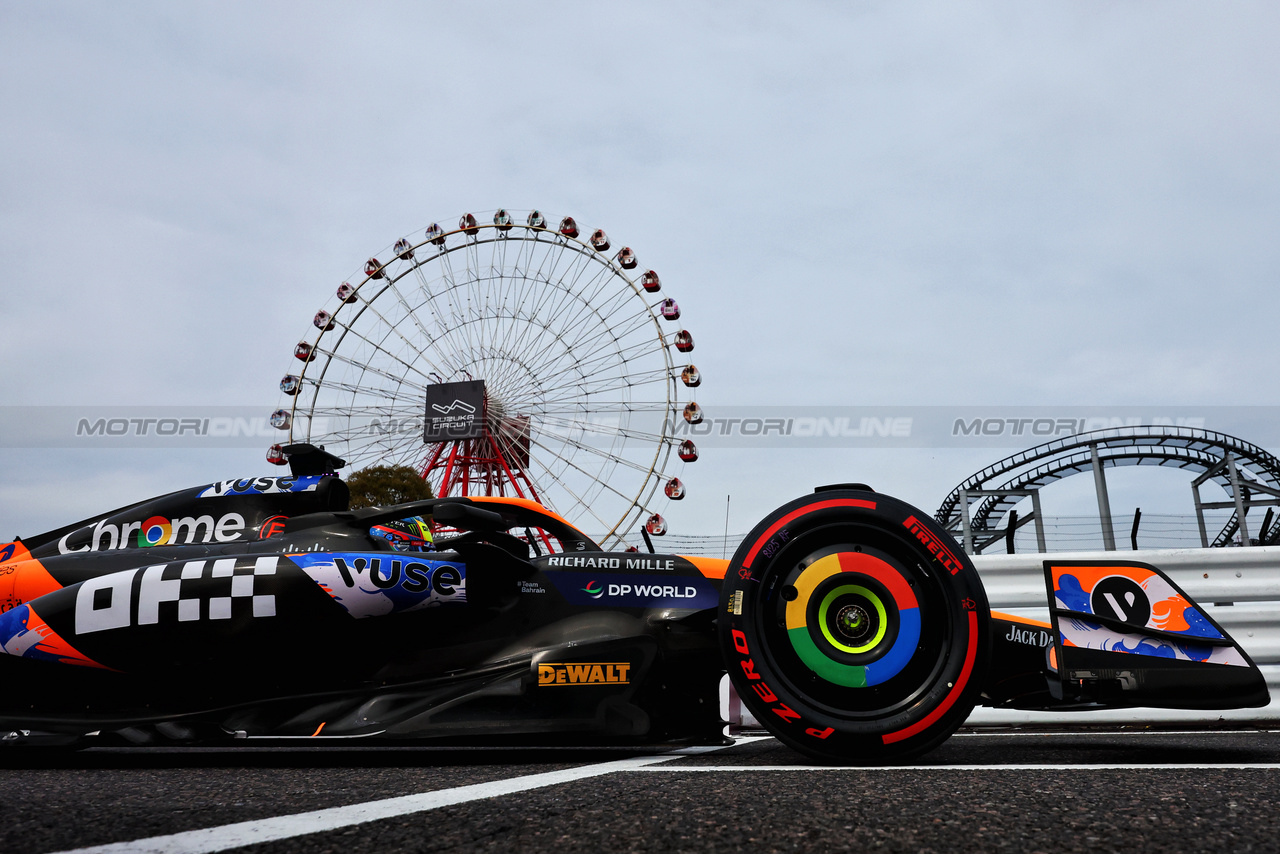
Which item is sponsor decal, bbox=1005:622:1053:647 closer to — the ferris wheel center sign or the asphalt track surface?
the asphalt track surface

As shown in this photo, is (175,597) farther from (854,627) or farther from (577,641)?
(854,627)

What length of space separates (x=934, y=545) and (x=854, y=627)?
13.2 inches

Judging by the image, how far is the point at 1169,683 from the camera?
271cm

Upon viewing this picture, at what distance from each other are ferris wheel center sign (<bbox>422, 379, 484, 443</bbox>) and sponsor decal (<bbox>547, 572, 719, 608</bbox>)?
62.0 feet

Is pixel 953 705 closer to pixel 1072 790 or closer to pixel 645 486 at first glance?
pixel 1072 790

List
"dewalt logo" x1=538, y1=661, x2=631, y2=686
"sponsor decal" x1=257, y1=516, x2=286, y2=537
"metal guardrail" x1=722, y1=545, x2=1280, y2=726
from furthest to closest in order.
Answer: "metal guardrail" x1=722, y1=545, x2=1280, y2=726 < "sponsor decal" x1=257, y1=516, x2=286, y2=537 < "dewalt logo" x1=538, y1=661, x2=631, y2=686

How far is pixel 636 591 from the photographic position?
10.6 ft

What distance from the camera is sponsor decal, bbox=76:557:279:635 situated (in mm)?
3305

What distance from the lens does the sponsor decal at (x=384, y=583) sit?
3.30 metres

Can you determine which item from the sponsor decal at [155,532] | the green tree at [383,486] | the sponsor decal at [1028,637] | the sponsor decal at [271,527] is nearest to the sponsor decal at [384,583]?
the sponsor decal at [271,527]

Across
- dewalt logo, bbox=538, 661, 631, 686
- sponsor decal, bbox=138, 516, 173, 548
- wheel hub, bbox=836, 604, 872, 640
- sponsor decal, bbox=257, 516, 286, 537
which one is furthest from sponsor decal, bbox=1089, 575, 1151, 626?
sponsor decal, bbox=138, 516, 173, 548

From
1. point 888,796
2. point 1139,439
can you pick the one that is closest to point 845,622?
point 888,796

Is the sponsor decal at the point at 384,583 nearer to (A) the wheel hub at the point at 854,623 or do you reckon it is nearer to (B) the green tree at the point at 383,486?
(A) the wheel hub at the point at 854,623

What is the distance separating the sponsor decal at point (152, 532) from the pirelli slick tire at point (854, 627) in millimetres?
2560
